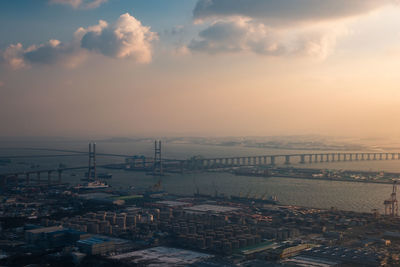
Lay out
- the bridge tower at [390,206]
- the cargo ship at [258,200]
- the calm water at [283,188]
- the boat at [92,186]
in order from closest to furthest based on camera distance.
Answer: the bridge tower at [390,206]
the cargo ship at [258,200]
the calm water at [283,188]
the boat at [92,186]

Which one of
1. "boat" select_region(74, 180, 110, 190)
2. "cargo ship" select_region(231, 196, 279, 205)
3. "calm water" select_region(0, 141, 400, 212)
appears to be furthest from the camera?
"boat" select_region(74, 180, 110, 190)

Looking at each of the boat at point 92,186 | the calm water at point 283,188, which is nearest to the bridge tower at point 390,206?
the calm water at point 283,188

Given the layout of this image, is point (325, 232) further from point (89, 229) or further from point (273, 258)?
point (89, 229)

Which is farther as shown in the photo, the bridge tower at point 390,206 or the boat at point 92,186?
the boat at point 92,186

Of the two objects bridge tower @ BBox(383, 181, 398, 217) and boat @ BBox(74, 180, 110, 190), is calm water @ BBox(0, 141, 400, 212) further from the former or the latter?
boat @ BBox(74, 180, 110, 190)

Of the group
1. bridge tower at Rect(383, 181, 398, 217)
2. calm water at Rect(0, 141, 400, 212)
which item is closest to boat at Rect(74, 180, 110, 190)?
calm water at Rect(0, 141, 400, 212)

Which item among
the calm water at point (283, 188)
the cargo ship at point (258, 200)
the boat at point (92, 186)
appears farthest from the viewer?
the boat at point (92, 186)

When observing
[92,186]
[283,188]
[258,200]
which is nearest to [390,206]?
[258,200]

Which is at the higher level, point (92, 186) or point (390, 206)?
point (390, 206)

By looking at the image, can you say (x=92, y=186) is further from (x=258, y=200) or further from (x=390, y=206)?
(x=390, y=206)

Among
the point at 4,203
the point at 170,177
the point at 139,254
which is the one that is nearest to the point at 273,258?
the point at 139,254

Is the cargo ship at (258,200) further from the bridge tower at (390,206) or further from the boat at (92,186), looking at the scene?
the boat at (92,186)
